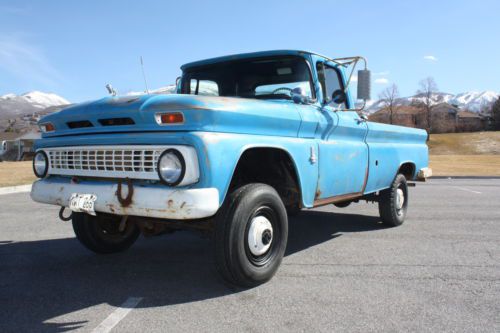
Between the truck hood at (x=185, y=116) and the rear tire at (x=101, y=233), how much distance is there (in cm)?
94

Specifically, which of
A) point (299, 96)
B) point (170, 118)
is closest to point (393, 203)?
point (299, 96)

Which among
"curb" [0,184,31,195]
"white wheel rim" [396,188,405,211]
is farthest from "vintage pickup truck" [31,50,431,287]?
"curb" [0,184,31,195]

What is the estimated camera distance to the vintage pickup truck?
2893 millimetres

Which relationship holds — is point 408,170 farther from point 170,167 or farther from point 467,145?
point 467,145

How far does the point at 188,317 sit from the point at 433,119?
9359 centimetres

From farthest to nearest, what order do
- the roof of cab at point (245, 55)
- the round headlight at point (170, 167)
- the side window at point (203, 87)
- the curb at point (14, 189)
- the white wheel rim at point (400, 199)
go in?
the curb at point (14, 189)
the white wheel rim at point (400, 199)
the side window at point (203, 87)
the roof of cab at point (245, 55)
the round headlight at point (170, 167)

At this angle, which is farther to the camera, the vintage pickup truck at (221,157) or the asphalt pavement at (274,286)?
the vintage pickup truck at (221,157)

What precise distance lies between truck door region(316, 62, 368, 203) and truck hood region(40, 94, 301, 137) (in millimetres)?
541

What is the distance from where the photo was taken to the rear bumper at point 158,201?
2.78 m

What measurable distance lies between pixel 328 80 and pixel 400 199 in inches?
96.2

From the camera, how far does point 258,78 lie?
4.55 m

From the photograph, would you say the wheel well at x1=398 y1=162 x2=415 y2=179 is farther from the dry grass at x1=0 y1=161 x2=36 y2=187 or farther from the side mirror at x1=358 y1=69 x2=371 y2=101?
the dry grass at x1=0 y1=161 x2=36 y2=187

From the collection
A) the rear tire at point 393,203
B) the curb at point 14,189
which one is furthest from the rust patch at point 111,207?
the curb at point 14,189

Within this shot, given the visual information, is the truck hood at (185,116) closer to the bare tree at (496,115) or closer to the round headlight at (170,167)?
the round headlight at (170,167)
